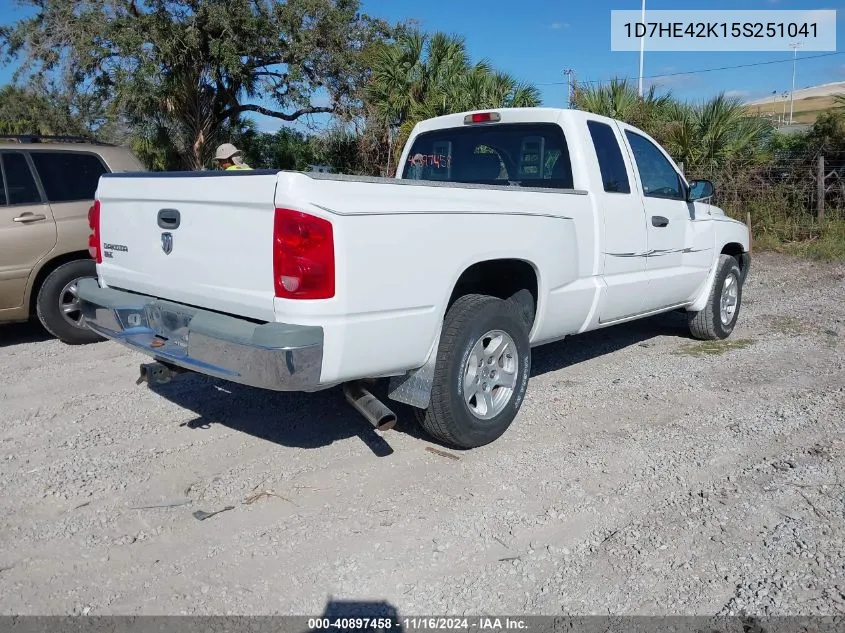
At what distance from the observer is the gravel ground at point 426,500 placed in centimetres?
300

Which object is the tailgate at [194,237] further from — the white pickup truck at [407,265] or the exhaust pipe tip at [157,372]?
the exhaust pipe tip at [157,372]

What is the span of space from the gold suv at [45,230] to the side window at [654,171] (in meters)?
4.86

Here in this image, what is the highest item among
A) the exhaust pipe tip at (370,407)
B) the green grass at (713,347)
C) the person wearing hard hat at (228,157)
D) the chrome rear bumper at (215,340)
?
the person wearing hard hat at (228,157)

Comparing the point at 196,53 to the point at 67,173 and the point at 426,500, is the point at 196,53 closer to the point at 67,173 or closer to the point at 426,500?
the point at 67,173

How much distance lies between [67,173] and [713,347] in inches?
244

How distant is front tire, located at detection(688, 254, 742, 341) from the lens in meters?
6.82

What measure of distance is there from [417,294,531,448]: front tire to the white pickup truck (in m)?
0.01

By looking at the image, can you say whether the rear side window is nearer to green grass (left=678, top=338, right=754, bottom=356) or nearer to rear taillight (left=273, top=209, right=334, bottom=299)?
rear taillight (left=273, top=209, right=334, bottom=299)

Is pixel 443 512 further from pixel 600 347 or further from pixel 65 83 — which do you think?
pixel 65 83

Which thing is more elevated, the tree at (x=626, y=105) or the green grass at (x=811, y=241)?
the tree at (x=626, y=105)

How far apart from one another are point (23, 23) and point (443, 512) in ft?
58.1

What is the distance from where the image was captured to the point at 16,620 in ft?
9.25

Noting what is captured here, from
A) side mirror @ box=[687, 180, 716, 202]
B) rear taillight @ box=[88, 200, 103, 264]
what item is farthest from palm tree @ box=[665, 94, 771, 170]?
rear taillight @ box=[88, 200, 103, 264]

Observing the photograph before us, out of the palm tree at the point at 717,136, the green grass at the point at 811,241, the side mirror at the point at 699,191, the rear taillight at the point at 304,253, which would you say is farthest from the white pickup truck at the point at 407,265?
the palm tree at the point at 717,136
